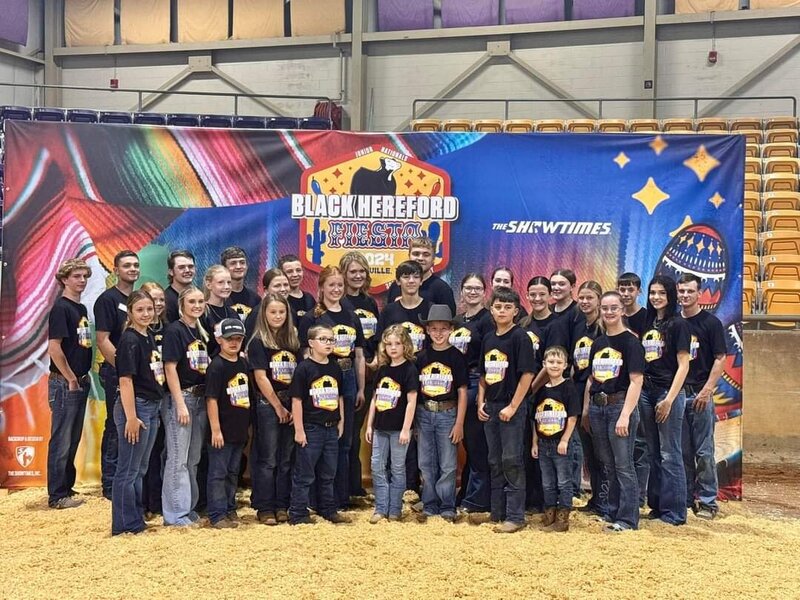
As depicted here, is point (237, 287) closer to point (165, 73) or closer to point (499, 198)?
point (499, 198)

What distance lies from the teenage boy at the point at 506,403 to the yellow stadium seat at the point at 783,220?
7.40 m

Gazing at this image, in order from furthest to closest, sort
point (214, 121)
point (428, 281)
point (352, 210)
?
point (214, 121) < point (352, 210) < point (428, 281)

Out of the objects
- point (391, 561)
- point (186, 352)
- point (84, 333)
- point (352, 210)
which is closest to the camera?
point (391, 561)

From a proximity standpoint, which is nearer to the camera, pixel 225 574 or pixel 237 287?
pixel 225 574

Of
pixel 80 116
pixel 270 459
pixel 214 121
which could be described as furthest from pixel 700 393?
pixel 80 116

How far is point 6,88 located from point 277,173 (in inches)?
536

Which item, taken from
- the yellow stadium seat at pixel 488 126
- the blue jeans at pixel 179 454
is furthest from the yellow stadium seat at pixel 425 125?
the blue jeans at pixel 179 454

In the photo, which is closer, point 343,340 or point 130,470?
point 130,470

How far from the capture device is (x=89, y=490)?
6684mm

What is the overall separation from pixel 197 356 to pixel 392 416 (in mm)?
1417

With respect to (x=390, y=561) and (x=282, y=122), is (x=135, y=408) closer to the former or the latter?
(x=390, y=561)

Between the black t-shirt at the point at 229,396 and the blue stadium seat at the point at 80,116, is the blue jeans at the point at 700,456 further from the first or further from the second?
the blue stadium seat at the point at 80,116

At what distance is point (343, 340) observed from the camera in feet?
19.6

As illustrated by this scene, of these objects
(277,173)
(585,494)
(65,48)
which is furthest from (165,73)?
(585,494)
